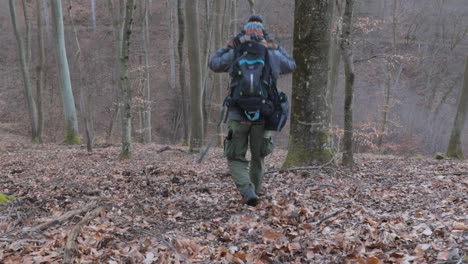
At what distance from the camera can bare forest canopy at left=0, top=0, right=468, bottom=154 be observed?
24578mm

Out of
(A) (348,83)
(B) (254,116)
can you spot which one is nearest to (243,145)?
(B) (254,116)

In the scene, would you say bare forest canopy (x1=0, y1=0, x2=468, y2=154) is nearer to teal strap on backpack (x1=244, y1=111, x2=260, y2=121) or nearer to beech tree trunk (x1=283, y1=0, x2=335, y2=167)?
beech tree trunk (x1=283, y1=0, x2=335, y2=167)

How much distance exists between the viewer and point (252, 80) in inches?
171

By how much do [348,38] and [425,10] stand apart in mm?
28020

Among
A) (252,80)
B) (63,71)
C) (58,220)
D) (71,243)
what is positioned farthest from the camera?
(63,71)

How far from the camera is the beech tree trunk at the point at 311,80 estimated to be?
6.11 meters

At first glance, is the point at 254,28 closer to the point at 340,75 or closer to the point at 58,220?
the point at 58,220

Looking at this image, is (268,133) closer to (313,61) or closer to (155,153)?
(313,61)

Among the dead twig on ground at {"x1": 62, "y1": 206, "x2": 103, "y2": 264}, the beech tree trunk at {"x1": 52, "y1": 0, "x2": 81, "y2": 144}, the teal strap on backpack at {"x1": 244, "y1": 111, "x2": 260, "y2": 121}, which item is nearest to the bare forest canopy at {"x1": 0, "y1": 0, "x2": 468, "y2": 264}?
the dead twig on ground at {"x1": 62, "y1": 206, "x2": 103, "y2": 264}

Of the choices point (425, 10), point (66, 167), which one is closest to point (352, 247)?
point (66, 167)

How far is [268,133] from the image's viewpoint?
4773 mm

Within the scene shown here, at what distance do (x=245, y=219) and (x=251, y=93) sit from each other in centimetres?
140

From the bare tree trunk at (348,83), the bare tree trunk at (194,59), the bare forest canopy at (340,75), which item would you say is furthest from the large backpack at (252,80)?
the bare forest canopy at (340,75)

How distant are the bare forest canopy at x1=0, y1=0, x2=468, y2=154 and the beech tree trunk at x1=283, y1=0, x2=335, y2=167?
1639 centimetres
